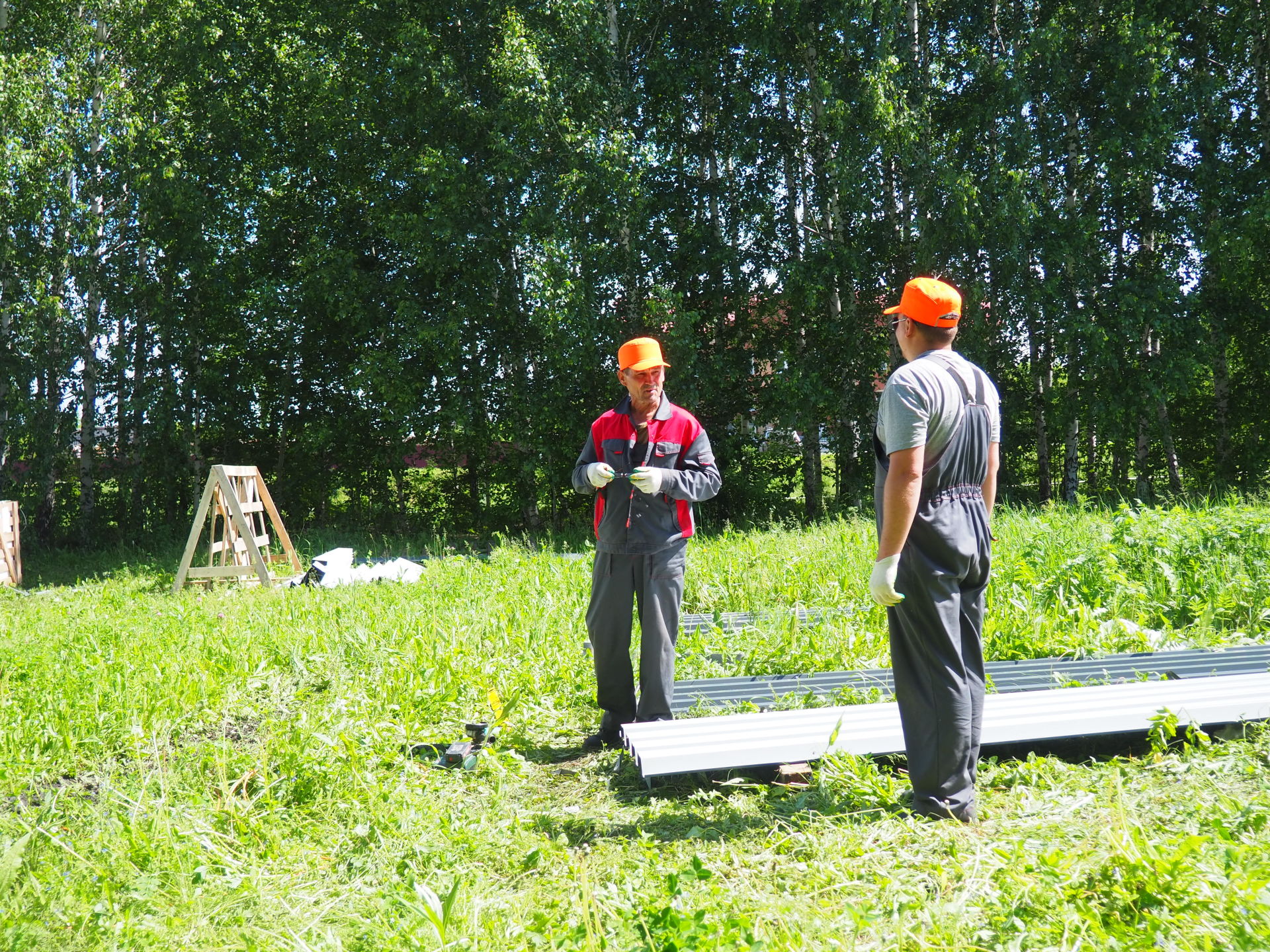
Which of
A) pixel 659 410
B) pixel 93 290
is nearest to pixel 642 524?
pixel 659 410

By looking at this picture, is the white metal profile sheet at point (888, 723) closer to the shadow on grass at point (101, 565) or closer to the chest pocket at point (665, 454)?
the chest pocket at point (665, 454)

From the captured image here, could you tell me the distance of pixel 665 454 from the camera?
12.7 ft

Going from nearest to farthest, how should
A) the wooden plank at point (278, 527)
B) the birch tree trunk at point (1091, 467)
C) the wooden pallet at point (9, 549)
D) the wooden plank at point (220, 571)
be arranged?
the wooden plank at point (220, 571), the wooden plank at point (278, 527), the wooden pallet at point (9, 549), the birch tree trunk at point (1091, 467)

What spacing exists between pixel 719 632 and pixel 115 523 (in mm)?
14561

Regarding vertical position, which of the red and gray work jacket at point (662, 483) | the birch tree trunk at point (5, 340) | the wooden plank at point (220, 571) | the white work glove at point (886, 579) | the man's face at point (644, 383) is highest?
the birch tree trunk at point (5, 340)

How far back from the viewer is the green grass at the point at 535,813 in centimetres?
227

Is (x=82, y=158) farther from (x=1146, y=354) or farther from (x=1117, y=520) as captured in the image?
(x=1146, y=354)

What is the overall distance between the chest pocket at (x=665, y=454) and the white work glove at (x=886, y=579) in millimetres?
1241

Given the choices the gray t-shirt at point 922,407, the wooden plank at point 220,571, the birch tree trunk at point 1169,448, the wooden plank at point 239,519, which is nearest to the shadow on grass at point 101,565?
the wooden plank at point 220,571

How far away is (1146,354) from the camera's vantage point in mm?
13250

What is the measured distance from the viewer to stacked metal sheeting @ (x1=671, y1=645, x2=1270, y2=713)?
4348 millimetres

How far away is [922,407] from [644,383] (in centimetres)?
136

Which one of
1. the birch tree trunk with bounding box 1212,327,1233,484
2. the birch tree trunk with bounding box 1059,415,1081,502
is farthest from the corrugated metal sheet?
the birch tree trunk with bounding box 1212,327,1233,484

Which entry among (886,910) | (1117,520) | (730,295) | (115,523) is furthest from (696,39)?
(886,910)
